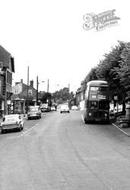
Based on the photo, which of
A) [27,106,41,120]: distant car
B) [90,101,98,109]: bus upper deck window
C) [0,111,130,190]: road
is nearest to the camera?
[0,111,130,190]: road

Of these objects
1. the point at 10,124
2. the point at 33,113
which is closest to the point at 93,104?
the point at 10,124

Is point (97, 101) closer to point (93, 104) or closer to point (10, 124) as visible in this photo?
point (93, 104)

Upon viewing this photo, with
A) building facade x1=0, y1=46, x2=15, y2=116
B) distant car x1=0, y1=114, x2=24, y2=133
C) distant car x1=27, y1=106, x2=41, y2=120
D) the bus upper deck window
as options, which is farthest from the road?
building facade x1=0, y1=46, x2=15, y2=116

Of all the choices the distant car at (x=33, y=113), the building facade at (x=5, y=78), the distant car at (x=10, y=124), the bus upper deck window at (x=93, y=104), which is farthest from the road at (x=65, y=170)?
the building facade at (x=5, y=78)

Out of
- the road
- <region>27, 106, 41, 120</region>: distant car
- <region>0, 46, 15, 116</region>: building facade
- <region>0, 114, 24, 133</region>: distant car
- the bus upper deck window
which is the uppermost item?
<region>0, 46, 15, 116</region>: building facade

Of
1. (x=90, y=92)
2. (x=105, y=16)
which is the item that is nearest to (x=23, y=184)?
(x=105, y=16)

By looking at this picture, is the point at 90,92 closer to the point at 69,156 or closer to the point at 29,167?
the point at 69,156

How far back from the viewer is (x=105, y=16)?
23984 mm

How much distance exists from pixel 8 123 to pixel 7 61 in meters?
37.4

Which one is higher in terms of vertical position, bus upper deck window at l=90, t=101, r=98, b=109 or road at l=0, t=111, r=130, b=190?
bus upper deck window at l=90, t=101, r=98, b=109

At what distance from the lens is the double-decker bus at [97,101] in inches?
1709

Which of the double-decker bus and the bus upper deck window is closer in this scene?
the double-decker bus

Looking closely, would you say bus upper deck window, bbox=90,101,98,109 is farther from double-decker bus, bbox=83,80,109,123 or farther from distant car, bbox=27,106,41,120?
distant car, bbox=27,106,41,120

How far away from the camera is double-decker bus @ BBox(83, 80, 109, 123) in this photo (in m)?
43.4
